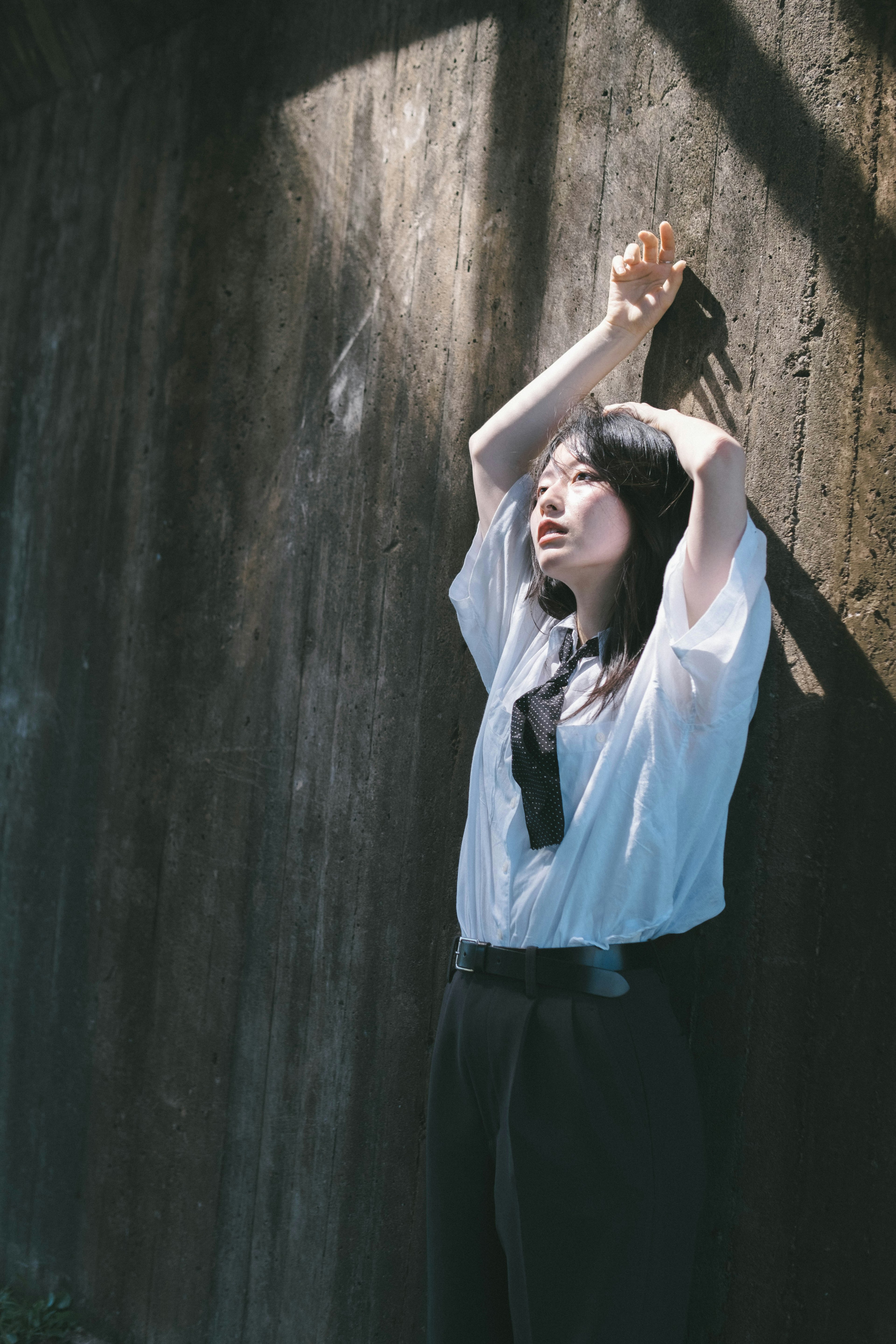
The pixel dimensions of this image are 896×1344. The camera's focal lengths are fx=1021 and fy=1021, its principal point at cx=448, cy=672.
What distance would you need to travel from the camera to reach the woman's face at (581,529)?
176 centimetres

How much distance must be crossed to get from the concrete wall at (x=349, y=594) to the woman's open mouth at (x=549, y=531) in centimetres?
42

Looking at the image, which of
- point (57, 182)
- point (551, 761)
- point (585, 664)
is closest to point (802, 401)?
point (585, 664)

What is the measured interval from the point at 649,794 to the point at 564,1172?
0.58m

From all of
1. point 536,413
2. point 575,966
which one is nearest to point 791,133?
point 536,413

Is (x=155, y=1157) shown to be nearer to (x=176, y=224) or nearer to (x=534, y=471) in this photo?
(x=534, y=471)

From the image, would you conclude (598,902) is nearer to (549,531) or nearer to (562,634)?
(562,634)

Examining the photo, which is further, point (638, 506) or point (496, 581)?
point (496, 581)

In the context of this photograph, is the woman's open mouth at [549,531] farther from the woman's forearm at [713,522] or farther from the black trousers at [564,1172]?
the black trousers at [564,1172]

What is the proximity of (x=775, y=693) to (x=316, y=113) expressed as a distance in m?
2.08

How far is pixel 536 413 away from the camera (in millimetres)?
2000

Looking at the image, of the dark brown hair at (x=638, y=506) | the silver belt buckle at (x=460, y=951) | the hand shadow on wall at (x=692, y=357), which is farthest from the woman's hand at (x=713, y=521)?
the silver belt buckle at (x=460, y=951)

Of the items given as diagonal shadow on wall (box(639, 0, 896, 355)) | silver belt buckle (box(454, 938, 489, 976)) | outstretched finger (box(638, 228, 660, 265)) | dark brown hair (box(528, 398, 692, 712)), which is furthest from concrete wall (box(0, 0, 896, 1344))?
silver belt buckle (box(454, 938, 489, 976))

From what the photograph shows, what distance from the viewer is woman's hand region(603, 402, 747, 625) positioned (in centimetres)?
158

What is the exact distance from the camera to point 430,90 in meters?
2.57
